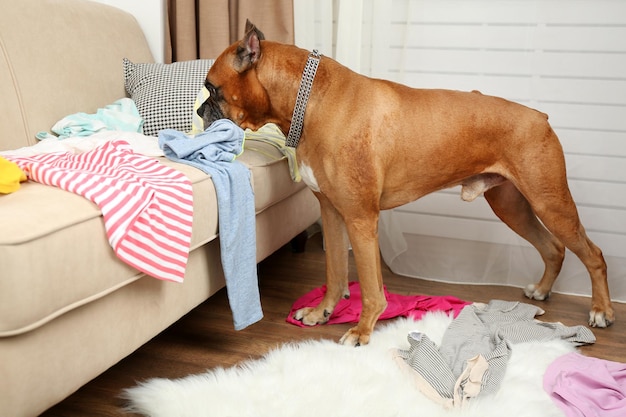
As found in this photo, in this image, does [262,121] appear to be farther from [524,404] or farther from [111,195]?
[524,404]

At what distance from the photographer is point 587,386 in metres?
1.74

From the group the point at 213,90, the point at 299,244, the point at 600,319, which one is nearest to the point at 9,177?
the point at 213,90

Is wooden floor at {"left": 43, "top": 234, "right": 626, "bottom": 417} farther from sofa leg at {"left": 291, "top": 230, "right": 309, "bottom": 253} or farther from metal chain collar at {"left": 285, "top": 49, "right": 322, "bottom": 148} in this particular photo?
metal chain collar at {"left": 285, "top": 49, "right": 322, "bottom": 148}

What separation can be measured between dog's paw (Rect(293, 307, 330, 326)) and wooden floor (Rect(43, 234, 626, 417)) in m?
0.03

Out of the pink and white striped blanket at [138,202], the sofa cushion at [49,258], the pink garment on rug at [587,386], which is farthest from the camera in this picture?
the pink garment on rug at [587,386]

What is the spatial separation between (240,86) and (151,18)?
1.44m

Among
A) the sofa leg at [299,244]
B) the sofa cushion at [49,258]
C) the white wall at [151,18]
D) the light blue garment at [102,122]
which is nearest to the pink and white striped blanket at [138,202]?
the sofa cushion at [49,258]

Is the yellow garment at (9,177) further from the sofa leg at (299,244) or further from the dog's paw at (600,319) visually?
the dog's paw at (600,319)

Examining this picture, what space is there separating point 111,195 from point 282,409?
0.71 metres

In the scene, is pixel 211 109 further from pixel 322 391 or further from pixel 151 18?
pixel 151 18

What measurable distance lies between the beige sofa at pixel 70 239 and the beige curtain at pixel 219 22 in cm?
41

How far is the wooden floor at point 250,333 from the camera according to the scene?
5.78ft

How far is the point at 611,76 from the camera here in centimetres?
263

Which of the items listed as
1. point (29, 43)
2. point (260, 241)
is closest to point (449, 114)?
point (260, 241)
